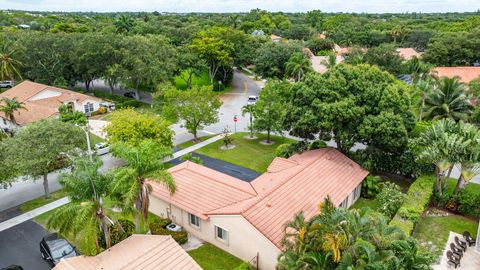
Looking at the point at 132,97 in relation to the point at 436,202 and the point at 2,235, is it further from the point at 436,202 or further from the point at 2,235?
the point at 436,202

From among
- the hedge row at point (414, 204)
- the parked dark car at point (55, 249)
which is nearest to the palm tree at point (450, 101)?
the hedge row at point (414, 204)

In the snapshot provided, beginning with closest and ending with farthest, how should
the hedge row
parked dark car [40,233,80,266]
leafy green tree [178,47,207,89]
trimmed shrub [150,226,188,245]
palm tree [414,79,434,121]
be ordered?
parked dark car [40,233,80,266] < the hedge row < trimmed shrub [150,226,188,245] < palm tree [414,79,434,121] < leafy green tree [178,47,207,89]

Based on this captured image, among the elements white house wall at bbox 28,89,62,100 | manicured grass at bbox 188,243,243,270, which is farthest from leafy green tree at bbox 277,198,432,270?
white house wall at bbox 28,89,62,100

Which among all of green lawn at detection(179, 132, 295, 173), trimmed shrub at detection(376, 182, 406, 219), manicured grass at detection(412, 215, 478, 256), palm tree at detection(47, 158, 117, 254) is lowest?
green lawn at detection(179, 132, 295, 173)

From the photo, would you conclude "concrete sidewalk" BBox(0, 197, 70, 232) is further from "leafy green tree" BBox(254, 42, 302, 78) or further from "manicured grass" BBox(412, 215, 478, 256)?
"leafy green tree" BBox(254, 42, 302, 78)

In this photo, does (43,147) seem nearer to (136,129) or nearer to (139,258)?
(136,129)

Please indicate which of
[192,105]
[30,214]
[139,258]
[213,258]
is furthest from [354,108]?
[30,214]

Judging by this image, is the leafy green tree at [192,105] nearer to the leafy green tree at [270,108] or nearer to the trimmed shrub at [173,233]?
the leafy green tree at [270,108]

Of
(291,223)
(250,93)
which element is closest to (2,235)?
(291,223)
